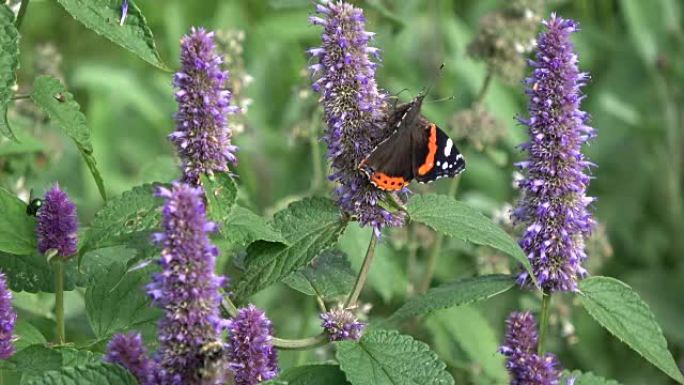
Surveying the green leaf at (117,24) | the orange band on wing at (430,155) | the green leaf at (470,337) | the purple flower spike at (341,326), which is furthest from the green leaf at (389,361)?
the green leaf at (470,337)

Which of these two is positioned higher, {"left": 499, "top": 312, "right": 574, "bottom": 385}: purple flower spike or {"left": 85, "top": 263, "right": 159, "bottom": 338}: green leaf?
{"left": 85, "top": 263, "right": 159, "bottom": 338}: green leaf

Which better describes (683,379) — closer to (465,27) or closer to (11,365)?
(11,365)

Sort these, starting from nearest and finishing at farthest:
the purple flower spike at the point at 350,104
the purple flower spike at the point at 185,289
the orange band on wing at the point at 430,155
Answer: the purple flower spike at the point at 185,289 < the purple flower spike at the point at 350,104 < the orange band on wing at the point at 430,155

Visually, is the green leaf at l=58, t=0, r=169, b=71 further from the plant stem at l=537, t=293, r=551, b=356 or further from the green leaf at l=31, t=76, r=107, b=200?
the plant stem at l=537, t=293, r=551, b=356

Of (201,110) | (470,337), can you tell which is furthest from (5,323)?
(470,337)

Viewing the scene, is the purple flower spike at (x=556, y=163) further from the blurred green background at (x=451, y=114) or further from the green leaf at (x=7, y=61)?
the blurred green background at (x=451, y=114)

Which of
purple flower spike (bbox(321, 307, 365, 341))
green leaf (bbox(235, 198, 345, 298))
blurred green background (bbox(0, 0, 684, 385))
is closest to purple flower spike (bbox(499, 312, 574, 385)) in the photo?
purple flower spike (bbox(321, 307, 365, 341))

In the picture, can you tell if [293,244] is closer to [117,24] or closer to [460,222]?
[460,222]

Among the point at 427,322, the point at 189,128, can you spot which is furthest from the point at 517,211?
the point at 427,322
